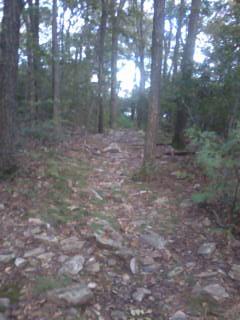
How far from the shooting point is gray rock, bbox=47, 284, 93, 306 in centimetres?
321

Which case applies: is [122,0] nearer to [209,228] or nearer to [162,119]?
[162,119]

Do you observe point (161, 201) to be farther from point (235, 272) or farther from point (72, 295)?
point (72, 295)

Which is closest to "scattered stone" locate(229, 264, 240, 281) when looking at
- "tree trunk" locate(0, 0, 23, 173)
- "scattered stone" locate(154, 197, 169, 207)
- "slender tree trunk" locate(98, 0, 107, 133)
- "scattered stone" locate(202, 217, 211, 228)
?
"scattered stone" locate(202, 217, 211, 228)

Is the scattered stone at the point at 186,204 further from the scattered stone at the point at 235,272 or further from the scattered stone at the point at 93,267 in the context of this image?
the scattered stone at the point at 93,267

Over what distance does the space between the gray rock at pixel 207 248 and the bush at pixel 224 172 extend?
545mm

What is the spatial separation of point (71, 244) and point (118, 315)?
1337mm

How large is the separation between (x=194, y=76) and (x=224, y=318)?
254 inches

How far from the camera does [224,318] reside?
3133 millimetres

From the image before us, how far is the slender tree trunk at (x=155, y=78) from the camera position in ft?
22.3

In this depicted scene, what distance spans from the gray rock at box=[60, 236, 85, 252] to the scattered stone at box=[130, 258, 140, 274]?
0.68 metres

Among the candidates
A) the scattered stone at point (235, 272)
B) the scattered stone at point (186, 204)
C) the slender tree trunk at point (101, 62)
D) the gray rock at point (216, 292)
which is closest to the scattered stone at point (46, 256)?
the gray rock at point (216, 292)

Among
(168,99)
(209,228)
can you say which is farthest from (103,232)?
(168,99)

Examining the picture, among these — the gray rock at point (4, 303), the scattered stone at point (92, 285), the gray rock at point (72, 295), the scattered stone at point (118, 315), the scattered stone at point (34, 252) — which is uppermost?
the scattered stone at point (34, 252)

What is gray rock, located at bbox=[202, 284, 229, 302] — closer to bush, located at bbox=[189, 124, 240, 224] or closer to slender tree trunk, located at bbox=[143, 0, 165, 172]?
bush, located at bbox=[189, 124, 240, 224]
